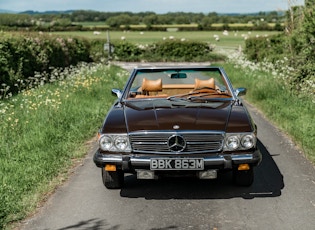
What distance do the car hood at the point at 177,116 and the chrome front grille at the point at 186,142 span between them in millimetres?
80

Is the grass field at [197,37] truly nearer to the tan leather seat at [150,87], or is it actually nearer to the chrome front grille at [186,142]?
the tan leather seat at [150,87]

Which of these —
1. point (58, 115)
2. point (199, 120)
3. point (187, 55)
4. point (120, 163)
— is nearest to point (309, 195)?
point (199, 120)

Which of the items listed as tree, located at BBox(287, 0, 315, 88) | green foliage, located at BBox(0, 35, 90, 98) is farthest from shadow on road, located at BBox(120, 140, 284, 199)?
tree, located at BBox(287, 0, 315, 88)

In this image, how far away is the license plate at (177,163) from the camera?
5.54 m

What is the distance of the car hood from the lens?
571cm

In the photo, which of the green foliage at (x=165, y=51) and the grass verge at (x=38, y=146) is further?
the green foliage at (x=165, y=51)

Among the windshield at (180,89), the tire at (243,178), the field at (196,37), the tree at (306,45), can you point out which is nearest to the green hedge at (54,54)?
the windshield at (180,89)

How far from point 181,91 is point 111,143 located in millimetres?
2502

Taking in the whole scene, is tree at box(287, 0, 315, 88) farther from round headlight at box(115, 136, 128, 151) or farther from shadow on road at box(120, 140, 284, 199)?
round headlight at box(115, 136, 128, 151)

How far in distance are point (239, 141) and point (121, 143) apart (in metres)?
1.40

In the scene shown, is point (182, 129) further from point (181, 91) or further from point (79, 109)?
point (79, 109)

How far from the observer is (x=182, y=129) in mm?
5641

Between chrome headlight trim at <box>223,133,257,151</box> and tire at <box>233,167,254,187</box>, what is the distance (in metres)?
0.51

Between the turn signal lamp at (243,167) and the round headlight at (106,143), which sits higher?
the round headlight at (106,143)
